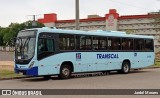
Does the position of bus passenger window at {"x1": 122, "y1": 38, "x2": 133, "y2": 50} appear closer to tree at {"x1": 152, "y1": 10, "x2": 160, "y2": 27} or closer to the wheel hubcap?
the wheel hubcap

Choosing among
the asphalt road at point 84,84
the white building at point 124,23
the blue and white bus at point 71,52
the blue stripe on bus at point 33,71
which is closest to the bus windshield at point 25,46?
the blue and white bus at point 71,52

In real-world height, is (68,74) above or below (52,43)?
below

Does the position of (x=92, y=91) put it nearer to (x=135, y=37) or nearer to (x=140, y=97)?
(x=140, y=97)

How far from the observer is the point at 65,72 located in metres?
23.0

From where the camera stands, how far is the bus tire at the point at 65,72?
22870 mm

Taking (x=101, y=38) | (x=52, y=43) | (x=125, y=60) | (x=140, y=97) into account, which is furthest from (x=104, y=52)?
(x=140, y=97)

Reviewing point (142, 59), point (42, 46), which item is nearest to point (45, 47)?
point (42, 46)

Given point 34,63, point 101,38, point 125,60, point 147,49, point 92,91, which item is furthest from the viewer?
point 147,49

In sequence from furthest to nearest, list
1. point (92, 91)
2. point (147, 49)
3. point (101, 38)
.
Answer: point (147, 49) → point (101, 38) → point (92, 91)

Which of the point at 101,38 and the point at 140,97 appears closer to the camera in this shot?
the point at 140,97

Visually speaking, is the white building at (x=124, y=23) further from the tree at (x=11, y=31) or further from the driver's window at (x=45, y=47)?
the driver's window at (x=45, y=47)

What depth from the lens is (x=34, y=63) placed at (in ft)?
70.3

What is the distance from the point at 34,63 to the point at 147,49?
40.6 feet

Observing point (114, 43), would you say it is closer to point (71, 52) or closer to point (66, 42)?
point (71, 52)
